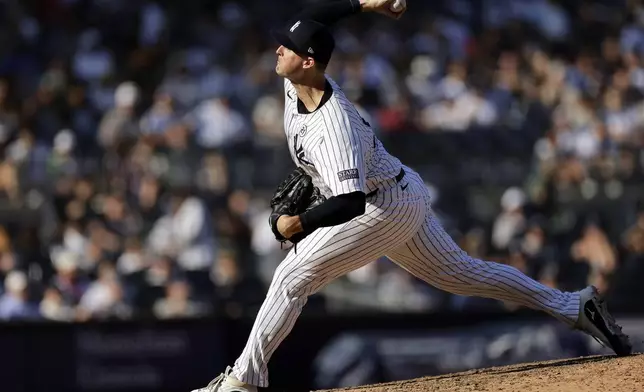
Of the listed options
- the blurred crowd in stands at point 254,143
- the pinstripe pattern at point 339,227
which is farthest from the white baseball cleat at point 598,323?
the blurred crowd in stands at point 254,143

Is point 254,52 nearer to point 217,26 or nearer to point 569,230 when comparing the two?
point 217,26

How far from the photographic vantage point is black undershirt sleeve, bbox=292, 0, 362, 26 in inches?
184

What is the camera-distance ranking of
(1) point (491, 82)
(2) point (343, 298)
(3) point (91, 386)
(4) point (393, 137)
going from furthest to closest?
(1) point (491, 82)
(4) point (393, 137)
(2) point (343, 298)
(3) point (91, 386)

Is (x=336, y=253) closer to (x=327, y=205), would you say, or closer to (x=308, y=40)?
(x=327, y=205)

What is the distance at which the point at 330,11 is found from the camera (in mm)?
4734

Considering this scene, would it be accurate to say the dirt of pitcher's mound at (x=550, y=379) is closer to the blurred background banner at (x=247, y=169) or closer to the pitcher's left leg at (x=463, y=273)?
the pitcher's left leg at (x=463, y=273)

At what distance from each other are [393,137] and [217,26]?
8.43ft

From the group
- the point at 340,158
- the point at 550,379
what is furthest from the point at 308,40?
the point at 550,379

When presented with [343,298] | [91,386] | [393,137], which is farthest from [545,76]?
[91,386]

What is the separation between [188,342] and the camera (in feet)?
24.5

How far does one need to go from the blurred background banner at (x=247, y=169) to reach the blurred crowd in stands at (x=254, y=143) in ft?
0.07

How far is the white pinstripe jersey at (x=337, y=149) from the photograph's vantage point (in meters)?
4.15

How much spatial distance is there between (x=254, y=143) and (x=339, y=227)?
533 cm

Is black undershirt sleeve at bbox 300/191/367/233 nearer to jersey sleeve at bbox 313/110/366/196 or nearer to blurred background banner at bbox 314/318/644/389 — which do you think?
jersey sleeve at bbox 313/110/366/196
